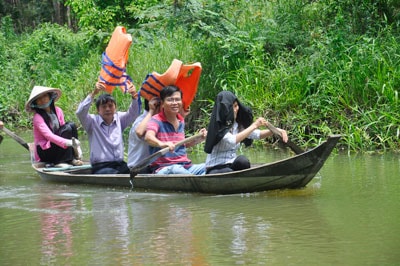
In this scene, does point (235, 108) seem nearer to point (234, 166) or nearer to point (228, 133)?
point (228, 133)

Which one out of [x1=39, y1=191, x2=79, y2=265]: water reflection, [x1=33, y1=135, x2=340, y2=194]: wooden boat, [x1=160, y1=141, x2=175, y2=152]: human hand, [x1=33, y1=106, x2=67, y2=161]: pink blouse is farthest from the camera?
[x1=33, y1=106, x2=67, y2=161]: pink blouse

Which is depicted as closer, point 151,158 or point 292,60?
point 151,158

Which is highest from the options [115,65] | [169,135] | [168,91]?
[115,65]

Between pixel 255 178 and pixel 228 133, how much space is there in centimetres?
49

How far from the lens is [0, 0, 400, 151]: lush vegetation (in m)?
11.0

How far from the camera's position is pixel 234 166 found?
7.61m

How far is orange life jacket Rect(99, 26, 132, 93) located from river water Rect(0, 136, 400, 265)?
1186 mm

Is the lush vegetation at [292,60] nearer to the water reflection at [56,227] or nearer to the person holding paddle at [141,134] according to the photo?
the person holding paddle at [141,134]

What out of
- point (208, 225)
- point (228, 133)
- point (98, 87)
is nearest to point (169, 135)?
point (228, 133)

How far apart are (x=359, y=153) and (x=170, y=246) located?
215 inches

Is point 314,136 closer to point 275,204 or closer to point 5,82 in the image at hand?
point 275,204

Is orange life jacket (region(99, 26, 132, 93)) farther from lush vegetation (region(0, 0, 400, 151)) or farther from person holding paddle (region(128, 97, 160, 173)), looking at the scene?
lush vegetation (region(0, 0, 400, 151))

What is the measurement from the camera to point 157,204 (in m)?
7.44

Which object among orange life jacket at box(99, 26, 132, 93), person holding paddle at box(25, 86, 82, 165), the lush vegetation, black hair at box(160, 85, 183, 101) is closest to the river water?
person holding paddle at box(25, 86, 82, 165)
